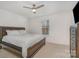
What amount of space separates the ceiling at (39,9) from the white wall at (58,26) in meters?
0.12

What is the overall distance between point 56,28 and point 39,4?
795 mm

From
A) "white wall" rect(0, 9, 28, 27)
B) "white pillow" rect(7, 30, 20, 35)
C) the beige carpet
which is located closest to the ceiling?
"white wall" rect(0, 9, 28, 27)

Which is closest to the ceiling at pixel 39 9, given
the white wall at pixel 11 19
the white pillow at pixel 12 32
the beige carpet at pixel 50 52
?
the white wall at pixel 11 19

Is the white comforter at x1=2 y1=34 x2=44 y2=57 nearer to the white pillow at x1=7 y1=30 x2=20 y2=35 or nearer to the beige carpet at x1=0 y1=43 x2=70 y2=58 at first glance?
the white pillow at x1=7 y1=30 x2=20 y2=35

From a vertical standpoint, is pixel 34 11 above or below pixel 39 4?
below

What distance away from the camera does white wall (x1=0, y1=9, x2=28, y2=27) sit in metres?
2.29

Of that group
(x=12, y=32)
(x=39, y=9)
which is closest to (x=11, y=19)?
(x=12, y=32)

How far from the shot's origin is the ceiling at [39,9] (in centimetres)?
230

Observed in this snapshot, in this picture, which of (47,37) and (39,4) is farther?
(47,37)

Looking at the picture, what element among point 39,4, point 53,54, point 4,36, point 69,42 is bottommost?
point 53,54

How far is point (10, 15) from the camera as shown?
2350mm

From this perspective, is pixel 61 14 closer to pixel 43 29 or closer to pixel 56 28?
pixel 56 28

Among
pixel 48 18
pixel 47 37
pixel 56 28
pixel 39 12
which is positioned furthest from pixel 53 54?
→ pixel 39 12

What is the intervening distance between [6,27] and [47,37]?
3.77 ft
